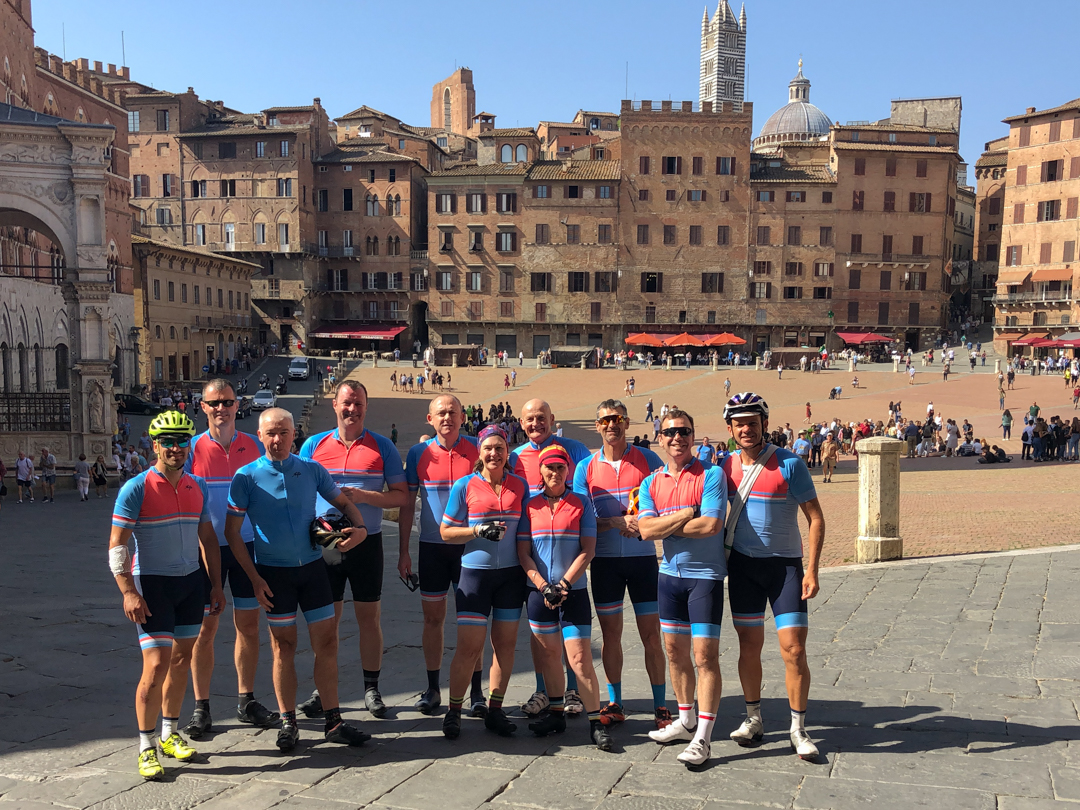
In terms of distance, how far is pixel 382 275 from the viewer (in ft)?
203

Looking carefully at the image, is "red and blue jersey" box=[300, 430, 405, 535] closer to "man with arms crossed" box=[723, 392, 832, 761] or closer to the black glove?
the black glove

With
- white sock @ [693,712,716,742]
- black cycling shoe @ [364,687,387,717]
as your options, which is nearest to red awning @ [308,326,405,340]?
black cycling shoe @ [364,687,387,717]

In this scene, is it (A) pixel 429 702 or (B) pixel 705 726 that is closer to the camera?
(B) pixel 705 726

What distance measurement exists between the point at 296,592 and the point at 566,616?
1.50m

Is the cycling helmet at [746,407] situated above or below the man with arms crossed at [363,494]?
above

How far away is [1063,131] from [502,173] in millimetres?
33252

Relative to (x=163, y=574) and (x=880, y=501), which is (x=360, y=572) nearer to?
(x=163, y=574)

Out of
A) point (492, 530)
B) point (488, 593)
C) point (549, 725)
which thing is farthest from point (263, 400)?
point (549, 725)

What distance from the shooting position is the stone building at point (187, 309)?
4594 centimetres

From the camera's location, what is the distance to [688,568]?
4.78 meters

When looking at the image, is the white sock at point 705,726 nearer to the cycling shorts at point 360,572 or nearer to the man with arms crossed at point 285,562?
the man with arms crossed at point 285,562

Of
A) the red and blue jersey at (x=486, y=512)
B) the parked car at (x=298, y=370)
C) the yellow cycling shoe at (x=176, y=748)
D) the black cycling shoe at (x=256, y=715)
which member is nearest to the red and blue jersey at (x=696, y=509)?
the red and blue jersey at (x=486, y=512)

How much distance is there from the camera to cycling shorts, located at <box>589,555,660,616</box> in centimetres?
522

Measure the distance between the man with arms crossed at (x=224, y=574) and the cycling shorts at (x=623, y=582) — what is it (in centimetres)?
198
